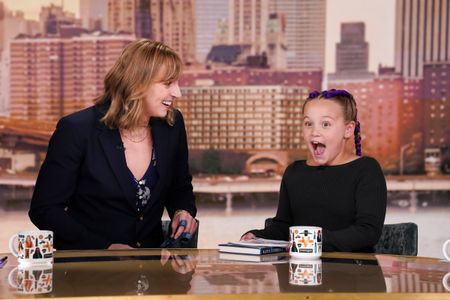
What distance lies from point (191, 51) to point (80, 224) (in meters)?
2.48

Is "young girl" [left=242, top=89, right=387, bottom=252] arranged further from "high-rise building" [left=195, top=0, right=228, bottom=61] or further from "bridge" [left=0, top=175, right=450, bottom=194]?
"high-rise building" [left=195, top=0, right=228, bottom=61]

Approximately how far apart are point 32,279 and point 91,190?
0.88 meters

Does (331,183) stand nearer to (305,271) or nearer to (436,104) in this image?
(305,271)

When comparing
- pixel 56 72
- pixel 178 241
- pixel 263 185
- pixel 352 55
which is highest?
pixel 352 55

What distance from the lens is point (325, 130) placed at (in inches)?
100

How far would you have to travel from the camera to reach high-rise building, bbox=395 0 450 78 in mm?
4844

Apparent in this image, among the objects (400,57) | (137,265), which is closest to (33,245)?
(137,265)

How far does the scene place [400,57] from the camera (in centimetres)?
486

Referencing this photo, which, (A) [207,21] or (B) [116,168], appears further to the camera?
(A) [207,21]

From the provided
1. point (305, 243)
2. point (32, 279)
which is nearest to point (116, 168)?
point (305, 243)

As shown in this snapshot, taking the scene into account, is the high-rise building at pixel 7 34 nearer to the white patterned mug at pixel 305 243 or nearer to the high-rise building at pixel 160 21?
the high-rise building at pixel 160 21

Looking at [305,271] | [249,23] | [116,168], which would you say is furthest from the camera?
[249,23]

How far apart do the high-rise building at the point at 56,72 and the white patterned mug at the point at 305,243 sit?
2.98 m

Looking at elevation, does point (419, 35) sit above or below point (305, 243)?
above
